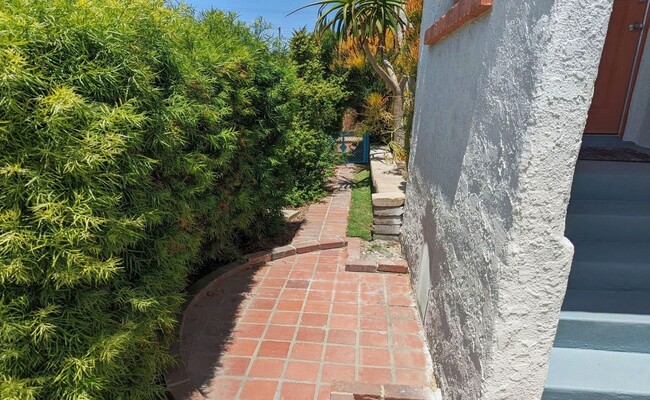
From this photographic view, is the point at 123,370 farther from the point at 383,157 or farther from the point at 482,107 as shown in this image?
the point at 383,157

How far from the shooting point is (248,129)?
3936 mm

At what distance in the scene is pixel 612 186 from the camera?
2.61m

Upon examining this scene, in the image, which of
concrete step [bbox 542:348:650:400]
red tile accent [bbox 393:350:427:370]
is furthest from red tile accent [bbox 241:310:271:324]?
concrete step [bbox 542:348:650:400]

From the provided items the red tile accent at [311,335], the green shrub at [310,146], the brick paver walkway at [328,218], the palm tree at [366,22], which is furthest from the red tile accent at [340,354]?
the palm tree at [366,22]

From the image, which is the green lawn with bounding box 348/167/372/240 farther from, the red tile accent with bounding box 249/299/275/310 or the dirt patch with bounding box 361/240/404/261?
the red tile accent with bounding box 249/299/275/310

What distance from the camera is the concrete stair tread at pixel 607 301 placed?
2.08 m

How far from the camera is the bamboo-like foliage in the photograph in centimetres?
143

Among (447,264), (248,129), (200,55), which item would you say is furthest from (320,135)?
(447,264)

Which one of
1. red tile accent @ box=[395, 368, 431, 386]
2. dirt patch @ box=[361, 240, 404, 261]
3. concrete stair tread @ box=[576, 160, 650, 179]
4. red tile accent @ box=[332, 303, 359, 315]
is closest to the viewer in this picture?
red tile accent @ box=[395, 368, 431, 386]

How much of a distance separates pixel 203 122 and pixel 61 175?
1.42m

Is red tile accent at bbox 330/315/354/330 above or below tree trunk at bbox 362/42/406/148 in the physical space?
below

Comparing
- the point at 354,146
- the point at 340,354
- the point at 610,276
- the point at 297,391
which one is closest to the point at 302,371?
the point at 297,391

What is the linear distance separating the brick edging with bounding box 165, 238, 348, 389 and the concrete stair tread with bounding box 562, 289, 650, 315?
251cm

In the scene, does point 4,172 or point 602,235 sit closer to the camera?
point 4,172
